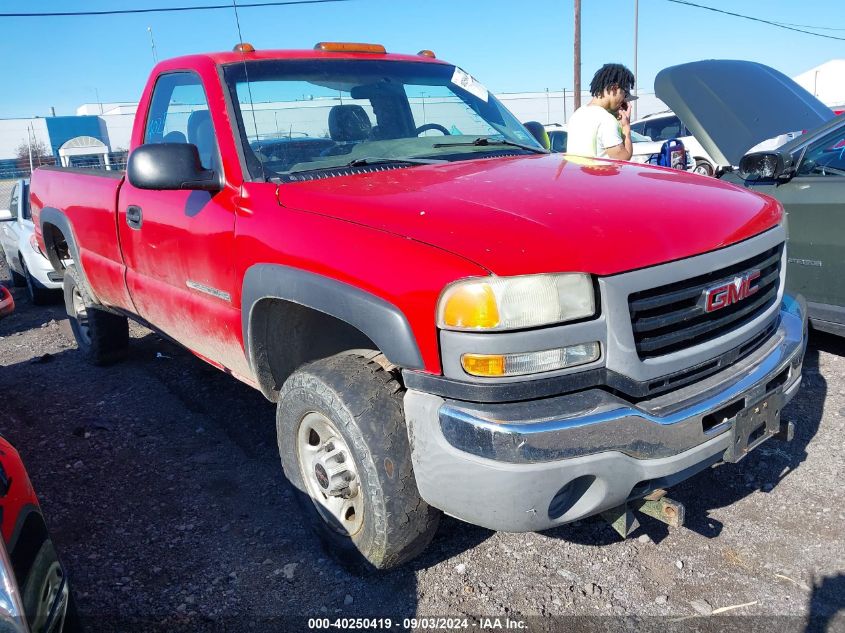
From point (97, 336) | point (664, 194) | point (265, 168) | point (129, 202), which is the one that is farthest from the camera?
point (97, 336)

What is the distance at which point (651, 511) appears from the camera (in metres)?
2.37

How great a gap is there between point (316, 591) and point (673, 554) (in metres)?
1.41

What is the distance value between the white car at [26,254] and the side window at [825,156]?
6.91 metres

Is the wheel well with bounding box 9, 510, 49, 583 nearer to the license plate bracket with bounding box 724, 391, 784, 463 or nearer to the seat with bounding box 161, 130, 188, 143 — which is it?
the license plate bracket with bounding box 724, 391, 784, 463

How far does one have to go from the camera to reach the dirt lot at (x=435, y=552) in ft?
8.19

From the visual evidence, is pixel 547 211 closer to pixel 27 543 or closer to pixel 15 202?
pixel 27 543

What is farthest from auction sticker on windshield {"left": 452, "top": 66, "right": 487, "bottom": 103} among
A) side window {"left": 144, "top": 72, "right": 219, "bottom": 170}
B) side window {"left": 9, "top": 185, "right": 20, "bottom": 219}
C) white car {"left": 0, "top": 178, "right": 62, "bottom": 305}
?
side window {"left": 9, "top": 185, "right": 20, "bottom": 219}

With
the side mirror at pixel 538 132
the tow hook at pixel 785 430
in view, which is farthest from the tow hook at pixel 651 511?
the side mirror at pixel 538 132

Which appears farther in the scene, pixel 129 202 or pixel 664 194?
pixel 129 202

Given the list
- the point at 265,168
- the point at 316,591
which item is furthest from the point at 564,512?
the point at 265,168

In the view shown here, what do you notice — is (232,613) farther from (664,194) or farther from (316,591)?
(664,194)

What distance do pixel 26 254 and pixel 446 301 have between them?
734 centimetres

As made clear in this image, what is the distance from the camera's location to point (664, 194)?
252 centimetres

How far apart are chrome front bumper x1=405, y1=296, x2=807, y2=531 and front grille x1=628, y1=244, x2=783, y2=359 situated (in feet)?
0.58
